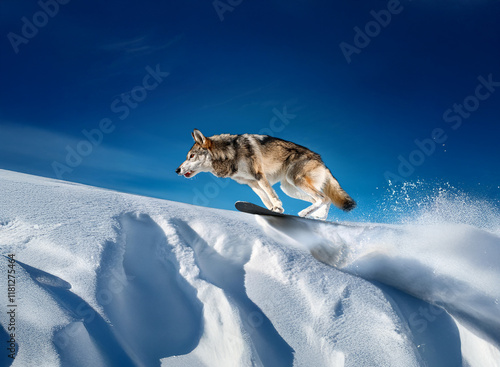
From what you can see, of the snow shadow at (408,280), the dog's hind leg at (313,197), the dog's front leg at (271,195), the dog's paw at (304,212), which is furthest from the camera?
the dog's front leg at (271,195)

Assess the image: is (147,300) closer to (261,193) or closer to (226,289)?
(226,289)

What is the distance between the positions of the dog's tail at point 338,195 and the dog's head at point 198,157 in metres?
2.44

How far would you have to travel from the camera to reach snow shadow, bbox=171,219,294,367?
2771mm

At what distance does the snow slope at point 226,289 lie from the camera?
2.53 meters

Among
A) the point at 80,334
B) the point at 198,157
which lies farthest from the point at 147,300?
the point at 198,157

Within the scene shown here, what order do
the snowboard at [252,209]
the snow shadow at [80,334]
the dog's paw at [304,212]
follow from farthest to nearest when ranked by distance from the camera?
the dog's paw at [304,212] < the snowboard at [252,209] < the snow shadow at [80,334]

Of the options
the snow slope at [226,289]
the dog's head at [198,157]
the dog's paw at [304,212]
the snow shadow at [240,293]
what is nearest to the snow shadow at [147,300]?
the snow slope at [226,289]

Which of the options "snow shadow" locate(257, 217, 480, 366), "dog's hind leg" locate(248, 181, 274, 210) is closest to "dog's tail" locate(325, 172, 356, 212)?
"dog's hind leg" locate(248, 181, 274, 210)

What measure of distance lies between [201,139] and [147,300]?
453 cm

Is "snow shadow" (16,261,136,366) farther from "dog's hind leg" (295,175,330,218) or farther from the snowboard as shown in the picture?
"dog's hind leg" (295,175,330,218)

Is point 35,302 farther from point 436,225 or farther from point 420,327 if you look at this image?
point 436,225

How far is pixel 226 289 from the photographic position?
3.20m

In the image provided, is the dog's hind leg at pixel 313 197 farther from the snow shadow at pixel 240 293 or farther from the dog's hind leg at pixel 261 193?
the snow shadow at pixel 240 293

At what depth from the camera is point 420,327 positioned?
340 centimetres
